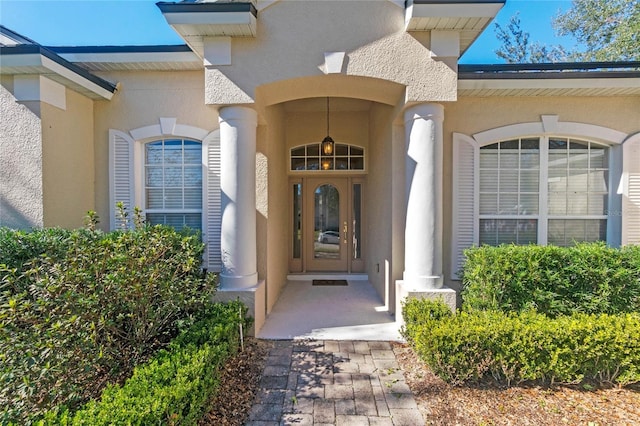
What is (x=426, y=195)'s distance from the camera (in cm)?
427

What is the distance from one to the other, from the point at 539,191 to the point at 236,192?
5466 millimetres

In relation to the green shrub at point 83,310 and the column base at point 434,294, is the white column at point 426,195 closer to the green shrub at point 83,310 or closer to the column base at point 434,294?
the column base at point 434,294

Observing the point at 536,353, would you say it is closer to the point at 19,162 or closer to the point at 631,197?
the point at 631,197

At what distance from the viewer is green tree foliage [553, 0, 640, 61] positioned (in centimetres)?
1188

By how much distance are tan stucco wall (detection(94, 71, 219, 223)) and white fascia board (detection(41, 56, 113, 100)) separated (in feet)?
0.78

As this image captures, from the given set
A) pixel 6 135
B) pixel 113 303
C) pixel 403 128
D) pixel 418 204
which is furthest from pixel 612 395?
pixel 6 135

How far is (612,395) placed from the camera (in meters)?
3.12

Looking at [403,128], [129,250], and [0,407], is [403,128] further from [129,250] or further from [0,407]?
[0,407]

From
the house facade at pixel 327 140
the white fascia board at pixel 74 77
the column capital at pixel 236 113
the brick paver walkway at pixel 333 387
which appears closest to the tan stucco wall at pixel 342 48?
the house facade at pixel 327 140

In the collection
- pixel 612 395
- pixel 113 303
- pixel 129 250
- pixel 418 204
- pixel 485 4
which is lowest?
pixel 612 395

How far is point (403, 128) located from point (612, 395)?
426 cm

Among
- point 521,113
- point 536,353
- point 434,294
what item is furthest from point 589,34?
point 536,353

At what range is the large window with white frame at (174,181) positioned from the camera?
5.56 meters

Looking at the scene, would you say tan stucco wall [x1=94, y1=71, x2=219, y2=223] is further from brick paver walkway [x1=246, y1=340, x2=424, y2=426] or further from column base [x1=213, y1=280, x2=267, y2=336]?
brick paver walkway [x1=246, y1=340, x2=424, y2=426]
